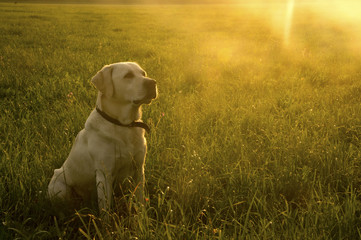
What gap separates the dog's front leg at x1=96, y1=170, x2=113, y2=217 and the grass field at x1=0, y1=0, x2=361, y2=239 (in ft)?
0.49

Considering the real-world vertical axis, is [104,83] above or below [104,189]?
above

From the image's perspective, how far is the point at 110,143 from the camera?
2672 millimetres

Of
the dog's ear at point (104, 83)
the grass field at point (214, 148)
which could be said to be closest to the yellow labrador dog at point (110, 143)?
the dog's ear at point (104, 83)

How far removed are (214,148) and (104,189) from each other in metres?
1.52

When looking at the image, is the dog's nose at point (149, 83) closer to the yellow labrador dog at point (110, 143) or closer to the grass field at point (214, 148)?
the yellow labrador dog at point (110, 143)

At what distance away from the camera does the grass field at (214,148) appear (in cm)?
233

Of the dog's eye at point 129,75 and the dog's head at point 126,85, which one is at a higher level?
the dog's eye at point 129,75

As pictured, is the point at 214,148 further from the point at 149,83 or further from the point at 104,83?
the point at 104,83

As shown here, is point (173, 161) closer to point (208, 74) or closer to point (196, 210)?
point (196, 210)

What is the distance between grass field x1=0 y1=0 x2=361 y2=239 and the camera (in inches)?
91.6

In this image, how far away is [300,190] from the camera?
2.73 metres

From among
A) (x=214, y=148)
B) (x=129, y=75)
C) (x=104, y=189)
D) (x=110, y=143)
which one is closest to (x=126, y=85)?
(x=129, y=75)

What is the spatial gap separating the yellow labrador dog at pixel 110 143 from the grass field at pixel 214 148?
0.75 feet

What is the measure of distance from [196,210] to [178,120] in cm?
192
